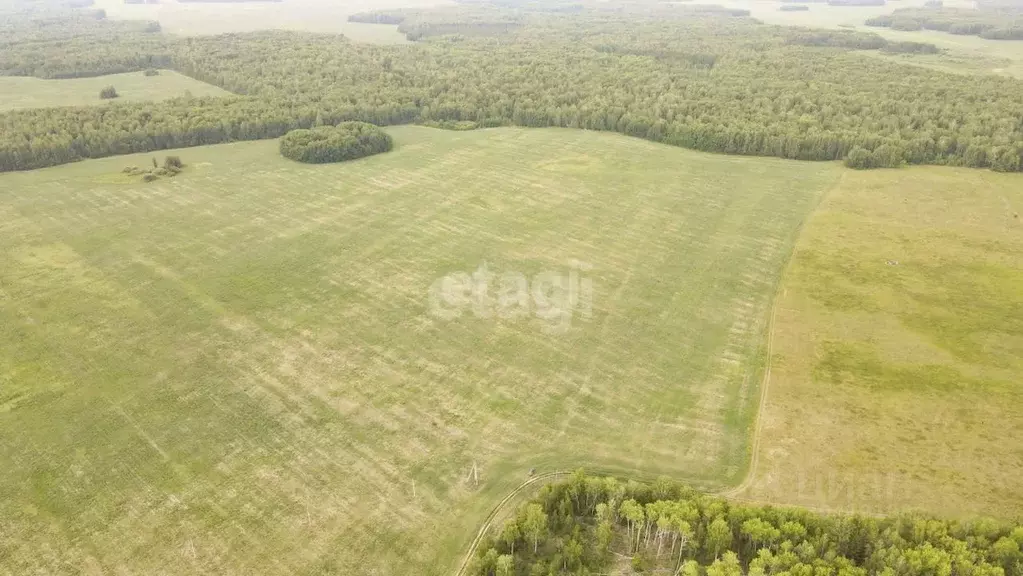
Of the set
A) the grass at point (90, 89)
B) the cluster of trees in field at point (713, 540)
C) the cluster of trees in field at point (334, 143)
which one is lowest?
the cluster of trees in field at point (713, 540)

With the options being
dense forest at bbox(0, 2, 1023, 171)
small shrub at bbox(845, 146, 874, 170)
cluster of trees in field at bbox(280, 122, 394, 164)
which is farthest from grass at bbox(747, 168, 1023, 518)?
cluster of trees in field at bbox(280, 122, 394, 164)

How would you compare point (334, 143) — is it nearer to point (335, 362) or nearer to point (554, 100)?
point (554, 100)

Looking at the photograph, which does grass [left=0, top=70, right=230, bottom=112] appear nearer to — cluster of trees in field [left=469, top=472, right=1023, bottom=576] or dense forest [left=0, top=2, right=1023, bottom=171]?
dense forest [left=0, top=2, right=1023, bottom=171]

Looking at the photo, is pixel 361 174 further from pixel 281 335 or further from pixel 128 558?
pixel 128 558

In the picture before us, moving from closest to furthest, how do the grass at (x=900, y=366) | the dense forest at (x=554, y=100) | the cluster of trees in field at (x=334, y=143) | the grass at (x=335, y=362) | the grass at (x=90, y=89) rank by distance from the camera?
the grass at (x=335, y=362) < the grass at (x=900, y=366) < the cluster of trees in field at (x=334, y=143) < the dense forest at (x=554, y=100) < the grass at (x=90, y=89)

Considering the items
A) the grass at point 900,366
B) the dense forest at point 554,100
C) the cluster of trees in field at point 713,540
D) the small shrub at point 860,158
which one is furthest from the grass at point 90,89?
the cluster of trees in field at point 713,540

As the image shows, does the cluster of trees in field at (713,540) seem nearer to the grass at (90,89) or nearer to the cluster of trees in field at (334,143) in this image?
the cluster of trees in field at (334,143)

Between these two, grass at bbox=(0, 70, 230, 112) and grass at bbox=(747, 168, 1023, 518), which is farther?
grass at bbox=(0, 70, 230, 112)

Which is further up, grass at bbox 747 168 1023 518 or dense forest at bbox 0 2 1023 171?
dense forest at bbox 0 2 1023 171
